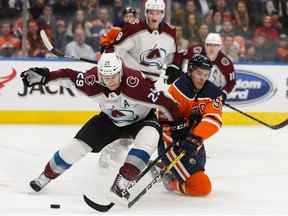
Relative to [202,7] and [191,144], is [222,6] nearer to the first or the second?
[202,7]

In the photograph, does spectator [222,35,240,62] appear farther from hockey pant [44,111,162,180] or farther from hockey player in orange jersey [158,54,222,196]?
hockey pant [44,111,162,180]

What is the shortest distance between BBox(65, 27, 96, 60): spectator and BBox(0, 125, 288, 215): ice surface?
78 centimetres

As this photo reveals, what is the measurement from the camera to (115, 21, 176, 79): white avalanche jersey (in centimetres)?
544

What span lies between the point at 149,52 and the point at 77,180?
1.18m

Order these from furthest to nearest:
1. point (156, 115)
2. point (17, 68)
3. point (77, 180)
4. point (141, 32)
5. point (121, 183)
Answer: point (17, 68), point (141, 32), point (77, 180), point (156, 115), point (121, 183)

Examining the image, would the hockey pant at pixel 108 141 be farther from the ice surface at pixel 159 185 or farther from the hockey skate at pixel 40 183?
the ice surface at pixel 159 185

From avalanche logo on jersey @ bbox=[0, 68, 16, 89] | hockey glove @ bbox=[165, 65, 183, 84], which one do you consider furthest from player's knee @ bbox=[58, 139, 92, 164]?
avalanche logo on jersey @ bbox=[0, 68, 16, 89]

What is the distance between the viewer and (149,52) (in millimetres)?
5465

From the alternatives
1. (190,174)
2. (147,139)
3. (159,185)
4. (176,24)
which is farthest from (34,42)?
(147,139)

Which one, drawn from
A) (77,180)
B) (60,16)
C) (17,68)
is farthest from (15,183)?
(60,16)

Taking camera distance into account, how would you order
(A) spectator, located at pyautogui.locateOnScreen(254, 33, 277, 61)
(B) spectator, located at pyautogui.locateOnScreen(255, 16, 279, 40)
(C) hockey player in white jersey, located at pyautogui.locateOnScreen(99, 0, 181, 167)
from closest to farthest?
(C) hockey player in white jersey, located at pyautogui.locateOnScreen(99, 0, 181, 167) → (A) spectator, located at pyautogui.locateOnScreen(254, 33, 277, 61) → (B) spectator, located at pyautogui.locateOnScreen(255, 16, 279, 40)

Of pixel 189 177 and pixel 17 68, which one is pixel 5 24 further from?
pixel 189 177

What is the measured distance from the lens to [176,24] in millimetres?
7500

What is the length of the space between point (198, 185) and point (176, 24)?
3.40m
